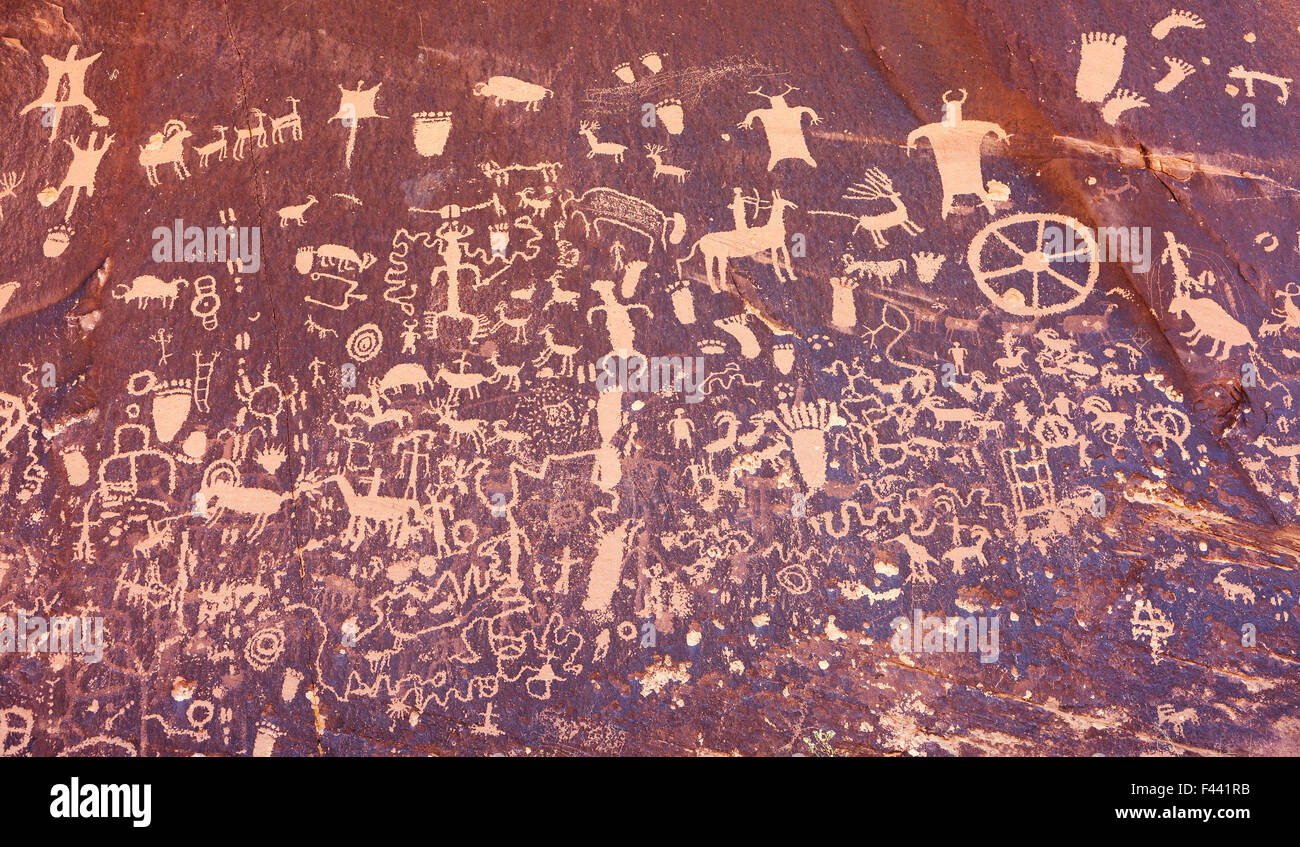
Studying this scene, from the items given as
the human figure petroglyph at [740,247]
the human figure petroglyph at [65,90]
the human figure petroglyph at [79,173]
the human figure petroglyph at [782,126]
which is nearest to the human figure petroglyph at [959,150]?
the human figure petroglyph at [782,126]

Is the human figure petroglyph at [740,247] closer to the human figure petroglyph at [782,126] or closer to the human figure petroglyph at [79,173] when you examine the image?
the human figure petroglyph at [782,126]

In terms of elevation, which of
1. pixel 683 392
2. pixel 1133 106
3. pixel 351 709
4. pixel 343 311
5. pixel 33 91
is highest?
pixel 33 91

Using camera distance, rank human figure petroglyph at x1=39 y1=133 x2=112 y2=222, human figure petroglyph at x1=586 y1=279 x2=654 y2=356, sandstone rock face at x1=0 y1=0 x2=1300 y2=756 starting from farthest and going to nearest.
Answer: human figure petroglyph at x1=39 y1=133 x2=112 y2=222 → human figure petroglyph at x1=586 y1=279 x2=654 y2=356 → sandstone rock face at x1=0 y1=0 x2=1300 y2=756

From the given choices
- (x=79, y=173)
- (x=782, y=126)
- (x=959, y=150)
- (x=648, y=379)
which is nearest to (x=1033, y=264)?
(x=959, y=150)

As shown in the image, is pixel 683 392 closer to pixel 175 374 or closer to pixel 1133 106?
pixel 175 374

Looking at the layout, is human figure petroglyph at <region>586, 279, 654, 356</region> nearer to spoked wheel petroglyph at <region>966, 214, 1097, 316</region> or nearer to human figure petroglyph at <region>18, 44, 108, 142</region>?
spoked wheel petroglyph at <region>966, 214, 1097, 316</region>

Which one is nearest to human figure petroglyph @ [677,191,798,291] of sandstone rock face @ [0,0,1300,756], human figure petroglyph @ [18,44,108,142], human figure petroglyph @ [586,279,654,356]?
sandstone rock face @ [0,0,1300,756]

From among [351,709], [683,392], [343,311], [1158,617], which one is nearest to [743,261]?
[683,392]
